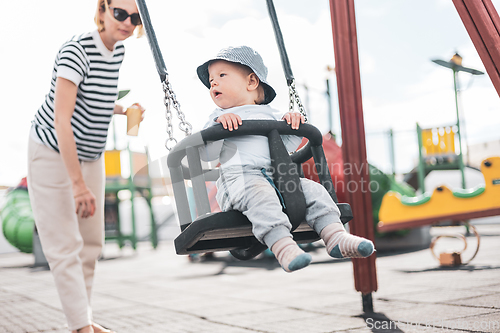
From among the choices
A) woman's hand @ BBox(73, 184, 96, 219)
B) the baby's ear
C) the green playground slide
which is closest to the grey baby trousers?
the baby's ear

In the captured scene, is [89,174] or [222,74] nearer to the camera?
[222,74]

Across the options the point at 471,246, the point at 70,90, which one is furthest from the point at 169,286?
the point at 471,246

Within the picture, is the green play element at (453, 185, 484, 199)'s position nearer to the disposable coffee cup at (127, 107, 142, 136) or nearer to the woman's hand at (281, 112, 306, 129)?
the disposable coffee cup at (127, 107, 142, 136)

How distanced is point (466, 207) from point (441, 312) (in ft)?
14.3

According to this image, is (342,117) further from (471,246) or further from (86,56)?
(471,246)

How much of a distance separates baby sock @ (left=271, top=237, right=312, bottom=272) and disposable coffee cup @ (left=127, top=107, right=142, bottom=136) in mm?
1249

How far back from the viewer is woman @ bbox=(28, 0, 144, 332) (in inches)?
80.1

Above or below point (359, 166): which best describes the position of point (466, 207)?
below

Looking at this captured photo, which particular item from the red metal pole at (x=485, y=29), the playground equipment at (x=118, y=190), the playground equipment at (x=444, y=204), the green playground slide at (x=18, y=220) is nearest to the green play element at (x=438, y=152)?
the green playground slide at (x=18, y=220)

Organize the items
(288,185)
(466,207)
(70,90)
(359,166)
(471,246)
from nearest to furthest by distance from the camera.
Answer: (288,185), (70,90), (359,166), (466,207), (471,246)

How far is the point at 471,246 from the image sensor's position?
7238mm

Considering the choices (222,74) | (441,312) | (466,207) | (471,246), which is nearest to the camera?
(222,74)

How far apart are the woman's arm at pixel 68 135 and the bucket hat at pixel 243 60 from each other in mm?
584

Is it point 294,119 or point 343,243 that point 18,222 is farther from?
point 343,243
